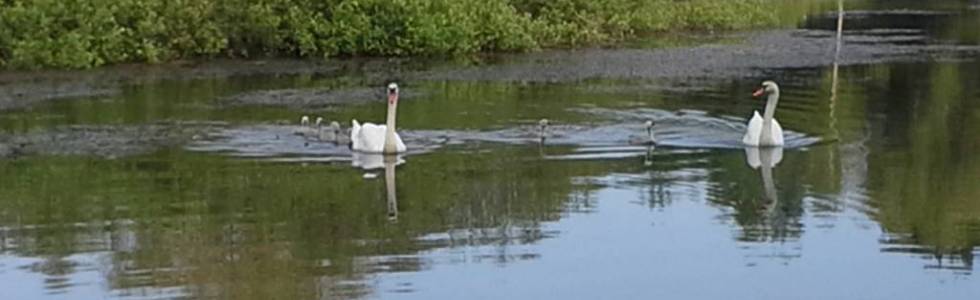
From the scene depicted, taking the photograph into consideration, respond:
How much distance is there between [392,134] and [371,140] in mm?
245

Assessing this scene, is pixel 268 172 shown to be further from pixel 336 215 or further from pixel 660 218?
pixel 660 218

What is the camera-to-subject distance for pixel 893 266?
42.2 ft

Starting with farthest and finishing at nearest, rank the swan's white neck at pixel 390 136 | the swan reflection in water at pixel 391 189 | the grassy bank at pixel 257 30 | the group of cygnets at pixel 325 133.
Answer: the grassy bank at pixel 257 30
the group of cygnets at pixel 325 133
the swan's white neck at pixel 390 136
the swan reflection in water at pixel 391 189

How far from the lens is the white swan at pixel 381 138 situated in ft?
64.1

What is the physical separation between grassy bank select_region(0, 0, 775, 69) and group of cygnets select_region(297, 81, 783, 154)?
13020 millimetres

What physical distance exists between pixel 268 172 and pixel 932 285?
802 cm

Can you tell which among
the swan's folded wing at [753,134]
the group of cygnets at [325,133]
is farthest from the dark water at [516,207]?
the swan's folded wing at [753,134]

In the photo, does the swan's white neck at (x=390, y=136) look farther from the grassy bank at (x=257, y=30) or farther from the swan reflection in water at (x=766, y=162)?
the grassy bank at (x=257, y=30)

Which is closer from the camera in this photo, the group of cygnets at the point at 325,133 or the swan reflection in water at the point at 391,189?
the swan reflection in water at the point at 391,189

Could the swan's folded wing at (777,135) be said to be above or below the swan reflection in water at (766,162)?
above

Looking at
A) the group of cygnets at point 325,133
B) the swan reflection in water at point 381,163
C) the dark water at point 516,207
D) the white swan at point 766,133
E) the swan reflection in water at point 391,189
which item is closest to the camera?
the dark water at point 516,207

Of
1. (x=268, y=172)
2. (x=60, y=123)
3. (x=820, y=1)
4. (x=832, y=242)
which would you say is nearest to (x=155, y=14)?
(x=60, y=123)

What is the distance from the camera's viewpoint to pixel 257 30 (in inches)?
1436

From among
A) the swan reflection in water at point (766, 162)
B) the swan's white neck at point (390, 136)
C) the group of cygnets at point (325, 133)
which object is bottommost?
the swan reflection in water at point (766, 162)
